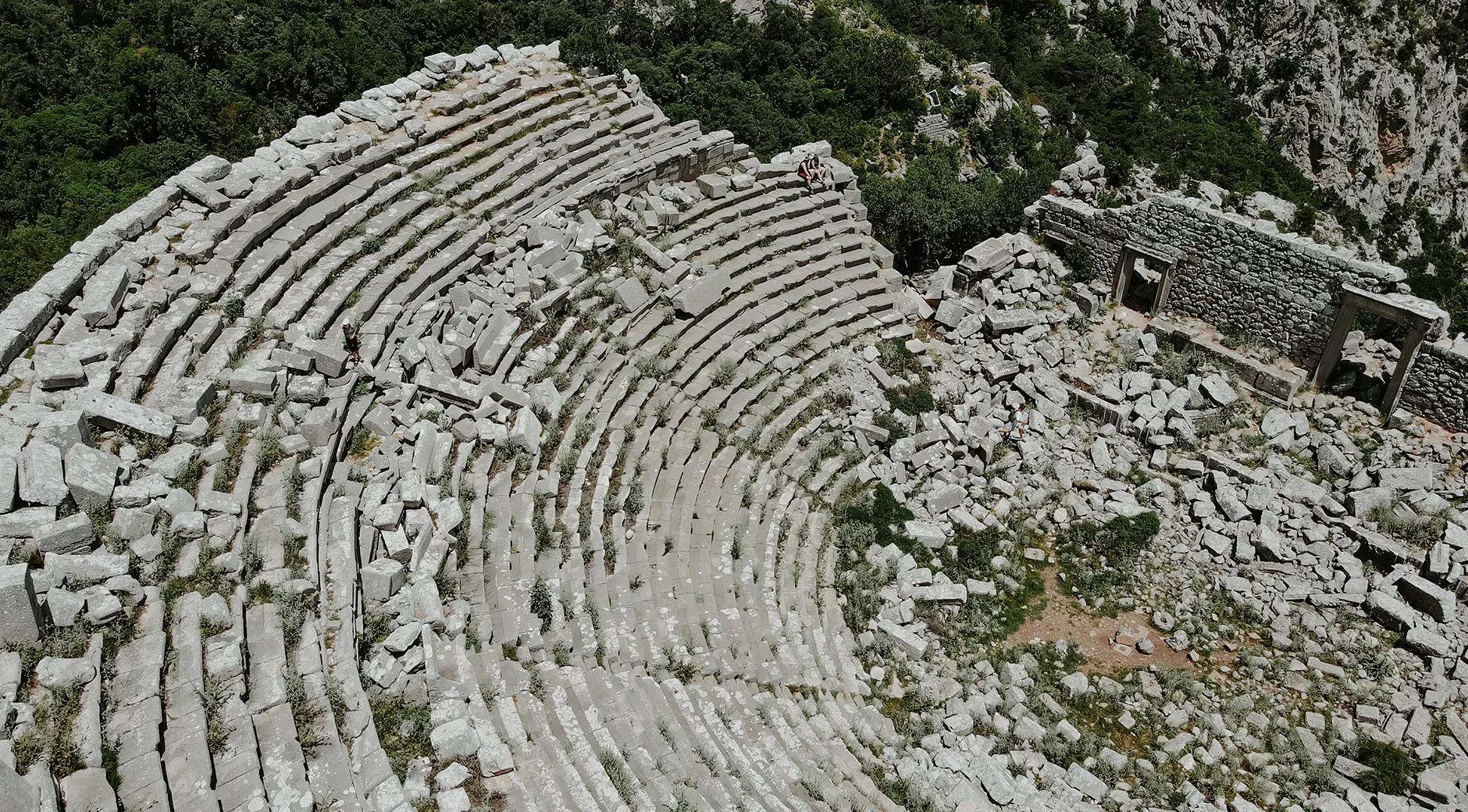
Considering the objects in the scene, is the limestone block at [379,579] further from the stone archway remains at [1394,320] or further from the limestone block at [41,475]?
the stone archway remains at [1394,320]

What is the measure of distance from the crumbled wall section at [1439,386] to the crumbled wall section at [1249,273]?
1cm

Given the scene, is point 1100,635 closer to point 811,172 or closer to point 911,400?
point 911,400

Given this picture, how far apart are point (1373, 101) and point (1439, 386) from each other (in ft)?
59.4

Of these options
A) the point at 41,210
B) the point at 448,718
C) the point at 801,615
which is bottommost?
the point at 41,210

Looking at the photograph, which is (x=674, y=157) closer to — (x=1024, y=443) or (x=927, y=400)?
(x=927, y=400)

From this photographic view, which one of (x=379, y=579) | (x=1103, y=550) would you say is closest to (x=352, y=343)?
(x=379, y=579)

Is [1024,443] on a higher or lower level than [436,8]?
lower

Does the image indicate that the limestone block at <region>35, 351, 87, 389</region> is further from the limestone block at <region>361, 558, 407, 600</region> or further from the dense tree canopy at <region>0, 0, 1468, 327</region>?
the dense tree canopy at <region>0, 0, 1468, 327</region>

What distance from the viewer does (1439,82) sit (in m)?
31.0

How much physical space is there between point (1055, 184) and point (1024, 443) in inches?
281

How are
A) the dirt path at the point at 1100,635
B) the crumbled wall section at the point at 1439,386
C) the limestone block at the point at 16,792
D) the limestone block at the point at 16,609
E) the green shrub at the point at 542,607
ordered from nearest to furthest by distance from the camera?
1. the limestone block at the point at 16,792
2. the limestone block at the point at 16,609
3. the green shrub at the point at 542,607
4. the dirt path at the point at 1100,635
5. the crumbled wall section at the point at 1439,386

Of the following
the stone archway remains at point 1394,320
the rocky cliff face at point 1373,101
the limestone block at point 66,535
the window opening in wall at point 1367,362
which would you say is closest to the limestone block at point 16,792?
the limestone block at point 66,535

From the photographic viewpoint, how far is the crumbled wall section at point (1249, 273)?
656 inches

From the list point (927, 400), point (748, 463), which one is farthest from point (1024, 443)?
point (748, 463)
